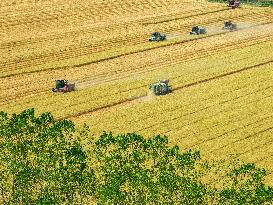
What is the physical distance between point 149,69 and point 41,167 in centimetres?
2784

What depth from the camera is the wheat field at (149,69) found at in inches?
1777

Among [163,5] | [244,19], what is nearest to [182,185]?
[244,19]

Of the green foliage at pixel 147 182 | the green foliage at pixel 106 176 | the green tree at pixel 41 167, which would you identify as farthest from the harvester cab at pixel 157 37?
the green foliage at pixel 147 182

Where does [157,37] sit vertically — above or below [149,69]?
above

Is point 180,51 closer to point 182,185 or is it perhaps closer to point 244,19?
point 244,19

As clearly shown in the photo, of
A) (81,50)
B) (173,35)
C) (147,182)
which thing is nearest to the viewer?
(147,182)

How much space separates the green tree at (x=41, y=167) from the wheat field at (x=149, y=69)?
1037 centimetres

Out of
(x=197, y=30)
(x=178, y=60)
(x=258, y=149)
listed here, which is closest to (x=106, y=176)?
(x=258, y=149)

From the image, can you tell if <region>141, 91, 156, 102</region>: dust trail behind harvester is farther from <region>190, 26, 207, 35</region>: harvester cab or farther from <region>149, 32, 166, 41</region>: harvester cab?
<region>190, 26, 207, 35</region>: harvester cab

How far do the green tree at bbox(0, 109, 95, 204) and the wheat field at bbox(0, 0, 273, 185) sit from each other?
1037 cm

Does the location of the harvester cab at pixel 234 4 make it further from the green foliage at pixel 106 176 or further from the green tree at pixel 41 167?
the green tree at pixel 41 167

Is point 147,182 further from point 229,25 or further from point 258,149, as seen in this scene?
point 229,25

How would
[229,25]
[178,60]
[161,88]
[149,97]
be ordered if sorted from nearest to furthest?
[149,97], [161,88], [178,60], [229,25]

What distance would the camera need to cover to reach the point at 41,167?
108ft
